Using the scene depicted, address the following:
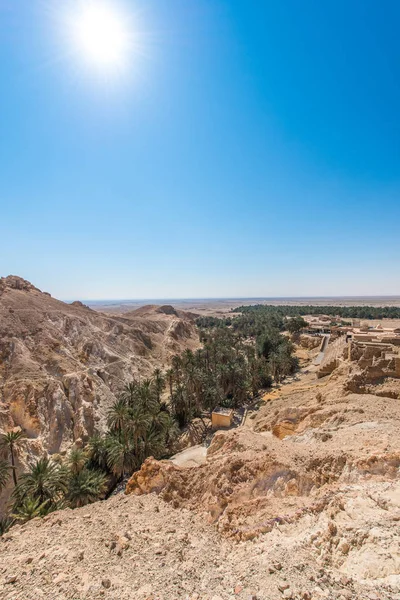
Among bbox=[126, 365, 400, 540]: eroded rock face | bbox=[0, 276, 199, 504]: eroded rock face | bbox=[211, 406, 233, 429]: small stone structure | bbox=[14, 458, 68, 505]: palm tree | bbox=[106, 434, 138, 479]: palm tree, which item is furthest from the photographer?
bbox=[0, 276, 199, 504]: eroded rock face

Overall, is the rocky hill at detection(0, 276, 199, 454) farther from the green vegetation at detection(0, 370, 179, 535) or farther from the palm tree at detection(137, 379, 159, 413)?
the palm tree at detection(137, 379, 159, 413)

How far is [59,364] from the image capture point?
3941 centimetres

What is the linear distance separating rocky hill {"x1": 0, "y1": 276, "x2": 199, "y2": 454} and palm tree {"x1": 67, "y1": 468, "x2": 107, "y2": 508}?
12652 mm

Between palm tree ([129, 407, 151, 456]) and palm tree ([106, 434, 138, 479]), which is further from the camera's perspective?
palm tree ([129, 407, 151, 456])

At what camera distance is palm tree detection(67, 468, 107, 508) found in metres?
18.4

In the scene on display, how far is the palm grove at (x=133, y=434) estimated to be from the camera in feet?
60.1

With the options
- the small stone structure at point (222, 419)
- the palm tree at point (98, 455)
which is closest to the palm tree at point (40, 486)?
the palm tree at point (98, 455)

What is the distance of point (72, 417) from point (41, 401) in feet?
13.4

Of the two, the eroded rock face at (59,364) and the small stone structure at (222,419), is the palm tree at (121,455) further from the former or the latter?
the eroded rock face at (59,364)

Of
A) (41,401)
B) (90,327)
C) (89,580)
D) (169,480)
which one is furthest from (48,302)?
(89,580)

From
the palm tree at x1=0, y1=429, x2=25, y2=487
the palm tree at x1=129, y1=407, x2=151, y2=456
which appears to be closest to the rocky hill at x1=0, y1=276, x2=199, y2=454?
the palm tree at x1=0, y1=429, x2=25, y2=487

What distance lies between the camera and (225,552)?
7.38 meters

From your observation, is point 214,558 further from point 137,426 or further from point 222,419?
point 222,419

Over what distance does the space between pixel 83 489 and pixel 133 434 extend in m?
6.72
